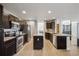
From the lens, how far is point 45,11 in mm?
4590

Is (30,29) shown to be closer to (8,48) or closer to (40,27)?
(40,27)

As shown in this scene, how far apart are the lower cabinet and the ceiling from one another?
925mm

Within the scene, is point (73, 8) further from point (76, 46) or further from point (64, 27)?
point (76, 46)

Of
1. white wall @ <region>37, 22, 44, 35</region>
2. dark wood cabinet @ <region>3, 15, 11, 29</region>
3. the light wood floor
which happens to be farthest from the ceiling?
the light wood floor

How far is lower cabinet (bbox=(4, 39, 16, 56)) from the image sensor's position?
14.9 feet

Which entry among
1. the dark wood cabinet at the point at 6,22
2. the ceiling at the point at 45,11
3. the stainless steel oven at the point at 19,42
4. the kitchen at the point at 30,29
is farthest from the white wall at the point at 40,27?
the dark wood cabinet at the point at 6,22

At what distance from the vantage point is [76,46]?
5074mm

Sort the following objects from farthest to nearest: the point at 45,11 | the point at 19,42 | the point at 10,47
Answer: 1. the point at 19,42
2. the point at 10,47
3. the point at 45,11

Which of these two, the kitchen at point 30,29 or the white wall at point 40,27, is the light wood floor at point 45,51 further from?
the white wall at point 40,27

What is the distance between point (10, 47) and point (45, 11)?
5.12ft

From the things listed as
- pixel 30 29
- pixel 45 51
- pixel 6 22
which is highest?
pixel 6 22

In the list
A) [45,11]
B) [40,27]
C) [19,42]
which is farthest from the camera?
[19,42]

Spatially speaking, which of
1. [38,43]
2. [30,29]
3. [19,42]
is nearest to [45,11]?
[30,29]

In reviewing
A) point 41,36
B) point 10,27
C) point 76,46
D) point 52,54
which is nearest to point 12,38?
point 10,27
